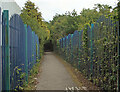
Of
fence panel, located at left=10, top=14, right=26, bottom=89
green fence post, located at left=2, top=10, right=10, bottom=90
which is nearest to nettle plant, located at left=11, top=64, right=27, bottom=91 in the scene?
fence panel, located at left=10, top=14, right=26, bottom=89

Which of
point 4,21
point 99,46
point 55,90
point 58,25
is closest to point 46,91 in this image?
point 55,90

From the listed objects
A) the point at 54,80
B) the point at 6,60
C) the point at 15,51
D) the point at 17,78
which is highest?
the point at 15,51

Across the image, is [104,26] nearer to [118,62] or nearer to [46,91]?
[118,62]

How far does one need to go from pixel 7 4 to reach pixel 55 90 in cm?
406

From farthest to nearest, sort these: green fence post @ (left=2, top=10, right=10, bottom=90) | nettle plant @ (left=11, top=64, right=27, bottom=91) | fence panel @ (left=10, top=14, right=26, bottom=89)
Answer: nettle plant @ (left=11, top=64, right=27, bottom=91)
fence panel @ (left=10, top=14, right=26, bottom=89)
green fence post @ (left=2, top=10, right=10, bottom=90)

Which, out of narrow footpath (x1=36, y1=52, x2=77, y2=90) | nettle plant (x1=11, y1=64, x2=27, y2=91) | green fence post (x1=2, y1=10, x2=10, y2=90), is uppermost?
green fence post (x1=2, y1=10, x2=10, y2=90)

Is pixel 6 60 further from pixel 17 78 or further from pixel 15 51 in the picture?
pixel 17 78

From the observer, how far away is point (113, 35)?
4484 millimetres

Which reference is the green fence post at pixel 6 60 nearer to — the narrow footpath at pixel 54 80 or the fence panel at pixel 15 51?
the fence panel at pixel 15 51

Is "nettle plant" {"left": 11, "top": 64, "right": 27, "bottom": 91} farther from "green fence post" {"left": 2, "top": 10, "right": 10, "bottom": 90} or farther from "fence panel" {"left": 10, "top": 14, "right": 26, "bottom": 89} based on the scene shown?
"green fence post" {"left": 2, "top": 10, "right": 10, "bottom": 90}

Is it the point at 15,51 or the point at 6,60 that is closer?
the point at 6,60

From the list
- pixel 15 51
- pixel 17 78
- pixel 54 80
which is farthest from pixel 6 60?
pixel 54 80

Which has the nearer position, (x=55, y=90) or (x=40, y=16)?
(x=55, y=90)

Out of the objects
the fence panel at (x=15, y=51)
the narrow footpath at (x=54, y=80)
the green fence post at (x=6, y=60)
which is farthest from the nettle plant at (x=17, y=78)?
the narrow footpath at (x=54, y=80)
